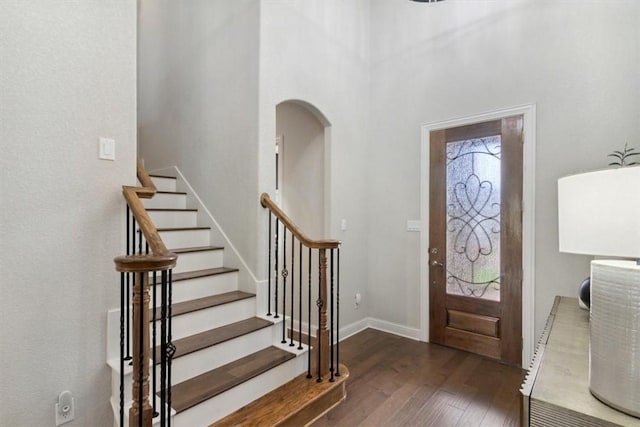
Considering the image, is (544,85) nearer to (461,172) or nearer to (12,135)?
(461,172)

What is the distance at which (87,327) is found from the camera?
1823 mm

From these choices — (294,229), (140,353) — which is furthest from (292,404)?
(294,229)

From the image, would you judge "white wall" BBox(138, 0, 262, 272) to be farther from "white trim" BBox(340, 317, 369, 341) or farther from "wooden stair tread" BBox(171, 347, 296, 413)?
"white trim" BBox(340, 317, 369, 341)

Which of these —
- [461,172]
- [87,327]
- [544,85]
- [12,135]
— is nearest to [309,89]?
[461,172]

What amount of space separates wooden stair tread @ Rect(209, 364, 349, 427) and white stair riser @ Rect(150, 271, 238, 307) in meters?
0.92

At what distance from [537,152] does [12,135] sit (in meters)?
3.63

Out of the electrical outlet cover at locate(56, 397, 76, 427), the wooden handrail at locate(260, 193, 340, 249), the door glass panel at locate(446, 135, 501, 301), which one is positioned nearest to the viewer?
the electrical outlet cover at locate(56, 397, 76, 427)

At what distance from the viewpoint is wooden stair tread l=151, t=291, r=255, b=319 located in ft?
7.52

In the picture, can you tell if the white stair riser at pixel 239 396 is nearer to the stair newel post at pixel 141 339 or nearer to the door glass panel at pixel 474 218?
the stair newel post at pixel 141 339

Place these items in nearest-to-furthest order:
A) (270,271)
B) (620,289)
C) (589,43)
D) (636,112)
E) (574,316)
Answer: (620,289), (574,316), (636,112), (589,43), (270,271)

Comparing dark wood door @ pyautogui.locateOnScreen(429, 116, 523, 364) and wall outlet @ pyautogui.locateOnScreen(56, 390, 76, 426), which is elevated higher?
dark wood door @ pyautogui.locateOnScreen(429, 116, 523, 364)

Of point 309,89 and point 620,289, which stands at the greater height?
point 309,89

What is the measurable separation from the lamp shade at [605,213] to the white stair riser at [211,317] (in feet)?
7.17

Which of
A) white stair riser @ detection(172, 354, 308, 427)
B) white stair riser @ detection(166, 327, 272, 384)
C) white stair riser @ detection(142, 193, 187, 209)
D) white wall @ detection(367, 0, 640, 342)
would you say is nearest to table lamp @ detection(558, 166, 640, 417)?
white stair riser @ detection(172, 354, 308, 427)
